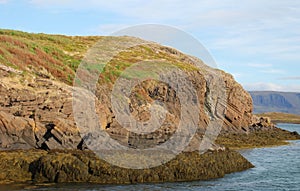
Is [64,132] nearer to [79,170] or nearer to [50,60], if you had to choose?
[79,170]

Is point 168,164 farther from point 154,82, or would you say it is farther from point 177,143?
point 154,82

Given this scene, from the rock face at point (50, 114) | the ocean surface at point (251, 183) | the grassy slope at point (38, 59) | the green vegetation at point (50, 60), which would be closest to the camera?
the ocean surface at point (251, 183)

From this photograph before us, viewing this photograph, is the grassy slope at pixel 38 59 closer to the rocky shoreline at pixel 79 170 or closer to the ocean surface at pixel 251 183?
the rocky shoreline at pixel 79 170

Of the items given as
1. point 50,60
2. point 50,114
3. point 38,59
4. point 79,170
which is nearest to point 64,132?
point 50,114

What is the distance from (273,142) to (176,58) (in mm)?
33299

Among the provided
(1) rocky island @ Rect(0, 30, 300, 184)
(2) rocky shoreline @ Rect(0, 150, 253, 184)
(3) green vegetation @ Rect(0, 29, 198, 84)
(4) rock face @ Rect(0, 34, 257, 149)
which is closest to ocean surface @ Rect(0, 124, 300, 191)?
(2) rocky shoreline @ Rect(0, 150, 253, 184)

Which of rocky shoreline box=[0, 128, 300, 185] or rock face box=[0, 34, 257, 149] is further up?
rock face box=[0, 34, 257, 149]

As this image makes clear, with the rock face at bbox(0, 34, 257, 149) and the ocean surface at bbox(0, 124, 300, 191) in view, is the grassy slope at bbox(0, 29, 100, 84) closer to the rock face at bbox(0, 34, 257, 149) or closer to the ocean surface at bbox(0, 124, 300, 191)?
the rock face at bbox(0, 34, 257, 149)

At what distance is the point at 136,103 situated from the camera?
59.5 m

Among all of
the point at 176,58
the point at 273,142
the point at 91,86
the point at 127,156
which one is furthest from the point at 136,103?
the point at 176,58

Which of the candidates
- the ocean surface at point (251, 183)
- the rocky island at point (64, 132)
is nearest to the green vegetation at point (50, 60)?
the rocky island at point (64, 132)

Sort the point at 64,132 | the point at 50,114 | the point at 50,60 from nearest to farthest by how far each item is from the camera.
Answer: the point at 64,132, the point at 50,114, the point at 50,60

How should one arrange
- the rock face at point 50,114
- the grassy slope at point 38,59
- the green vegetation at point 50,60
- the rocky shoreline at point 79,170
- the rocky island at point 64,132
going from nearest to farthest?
the rocky shoreline at point 79,170 → the rocky island at point 64,132 → the rock face at point 50,114 → the grassy slope at point 38,59 → the green vegetation at point 50,60

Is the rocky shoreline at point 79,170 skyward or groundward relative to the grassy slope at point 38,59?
groundward
